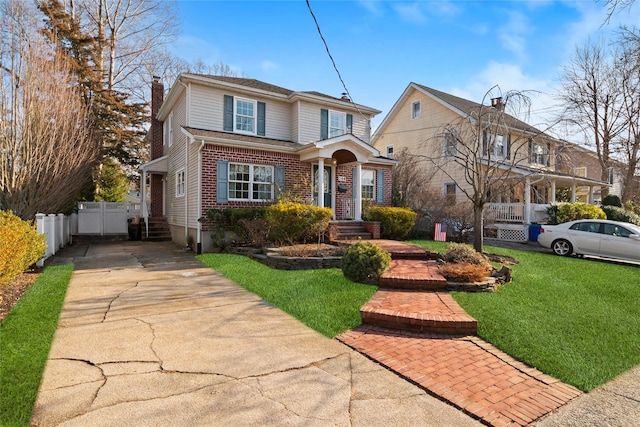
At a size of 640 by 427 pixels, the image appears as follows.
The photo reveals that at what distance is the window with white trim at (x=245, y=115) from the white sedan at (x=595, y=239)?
1173 cm

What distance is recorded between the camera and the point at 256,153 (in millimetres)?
13180

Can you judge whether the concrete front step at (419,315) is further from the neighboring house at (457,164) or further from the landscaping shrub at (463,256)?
the neighboring house at (457,164)

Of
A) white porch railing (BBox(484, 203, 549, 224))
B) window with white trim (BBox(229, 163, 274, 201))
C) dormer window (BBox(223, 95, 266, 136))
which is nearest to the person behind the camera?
window with white trim (BBox(229, 163, 274, 201))

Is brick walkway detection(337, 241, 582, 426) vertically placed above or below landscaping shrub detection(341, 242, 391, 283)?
below

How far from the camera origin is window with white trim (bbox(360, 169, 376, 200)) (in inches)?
637

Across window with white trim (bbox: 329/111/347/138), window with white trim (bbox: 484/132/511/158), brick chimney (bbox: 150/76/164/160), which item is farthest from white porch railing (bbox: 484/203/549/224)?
brick chimney (bbox: 150/76/164/160)

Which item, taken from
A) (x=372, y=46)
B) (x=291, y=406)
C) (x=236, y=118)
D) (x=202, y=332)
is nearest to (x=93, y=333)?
(x=202, y=332)

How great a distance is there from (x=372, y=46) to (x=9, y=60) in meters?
10.2

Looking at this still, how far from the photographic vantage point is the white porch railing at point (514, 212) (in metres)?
16.8

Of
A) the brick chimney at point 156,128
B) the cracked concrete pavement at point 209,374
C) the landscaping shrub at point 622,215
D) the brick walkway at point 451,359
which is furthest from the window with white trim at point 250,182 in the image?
the landscaping shrub at point 622,215

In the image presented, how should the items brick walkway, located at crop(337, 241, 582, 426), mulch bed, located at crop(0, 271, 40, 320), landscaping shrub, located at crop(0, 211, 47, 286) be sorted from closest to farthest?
brick walkway, located at crop(337, 241, 582, 426), mulch bed, located at crop(0, 271, 40, 320), landscaping shrub, located at crop(0, 211, 47, 286)

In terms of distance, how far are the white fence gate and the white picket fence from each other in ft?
12.2

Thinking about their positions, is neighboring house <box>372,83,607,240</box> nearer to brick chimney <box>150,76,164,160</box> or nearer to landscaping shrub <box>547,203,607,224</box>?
landscaping shrub <box>547,203,607,224</box>

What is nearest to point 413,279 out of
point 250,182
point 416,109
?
point 250,182
